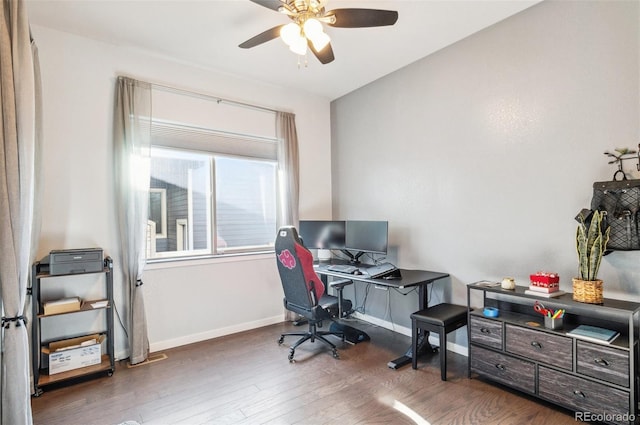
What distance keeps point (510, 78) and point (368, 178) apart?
1754 millimetres

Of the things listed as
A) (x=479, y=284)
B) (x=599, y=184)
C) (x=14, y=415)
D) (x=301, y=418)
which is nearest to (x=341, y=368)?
(x=301, y=418)

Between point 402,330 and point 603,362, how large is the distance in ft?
6.10

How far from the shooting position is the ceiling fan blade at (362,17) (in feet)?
6.62

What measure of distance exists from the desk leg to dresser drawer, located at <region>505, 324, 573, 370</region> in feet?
2.40

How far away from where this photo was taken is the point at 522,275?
103 inches

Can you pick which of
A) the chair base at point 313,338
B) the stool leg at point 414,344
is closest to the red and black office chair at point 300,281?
the chair base at point 313,338

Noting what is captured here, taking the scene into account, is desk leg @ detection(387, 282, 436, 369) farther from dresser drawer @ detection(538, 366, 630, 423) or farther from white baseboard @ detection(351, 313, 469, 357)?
dresser drawer @ detection(538, 366, 630, 423)

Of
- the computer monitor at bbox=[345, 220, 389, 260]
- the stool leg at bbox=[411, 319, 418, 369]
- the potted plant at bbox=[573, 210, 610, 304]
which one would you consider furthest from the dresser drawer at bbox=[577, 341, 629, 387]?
the computer monitor at bbox=[345, 220, 389, 260]

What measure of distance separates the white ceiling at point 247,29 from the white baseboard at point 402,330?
2794mm

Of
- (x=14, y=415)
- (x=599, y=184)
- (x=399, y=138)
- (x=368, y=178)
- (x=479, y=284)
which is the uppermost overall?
(x=399, y=138)

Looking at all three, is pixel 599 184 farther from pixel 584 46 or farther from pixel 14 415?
pixel 14 415

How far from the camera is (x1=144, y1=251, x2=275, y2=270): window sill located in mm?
3215

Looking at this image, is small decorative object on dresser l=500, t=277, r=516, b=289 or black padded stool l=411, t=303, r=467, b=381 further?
black padded stool l=411, t=303, r=467, b=381

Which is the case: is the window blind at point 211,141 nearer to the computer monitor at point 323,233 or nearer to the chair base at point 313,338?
the computer monitor at point 323,233
